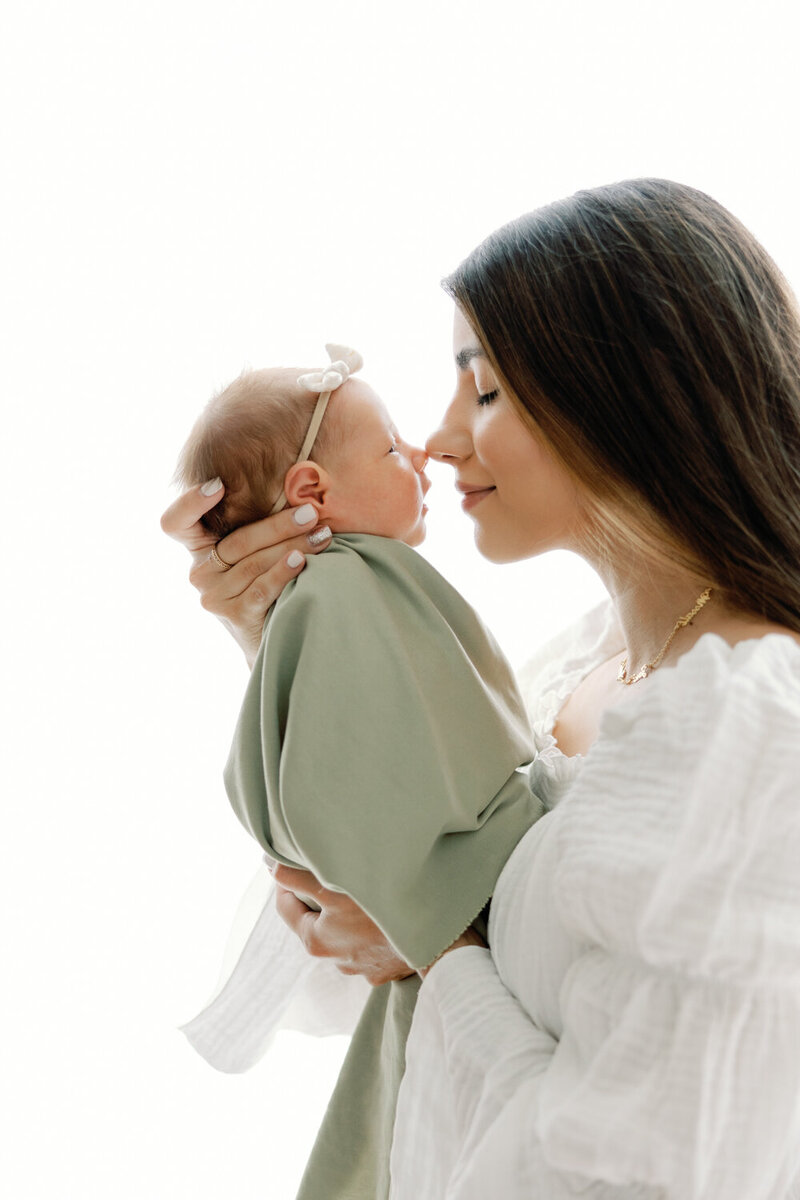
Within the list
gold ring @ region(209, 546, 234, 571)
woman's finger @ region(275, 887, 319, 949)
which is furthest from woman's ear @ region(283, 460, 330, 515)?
woman's finger @ region(275, 887, 319, 949)

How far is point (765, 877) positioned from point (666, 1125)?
223 mm

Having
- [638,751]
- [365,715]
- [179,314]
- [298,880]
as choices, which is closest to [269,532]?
[365,715]

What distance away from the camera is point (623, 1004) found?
2.97 ft

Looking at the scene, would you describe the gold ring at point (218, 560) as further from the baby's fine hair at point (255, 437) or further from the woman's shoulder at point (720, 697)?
the woman's shoulder at point (720, 697)

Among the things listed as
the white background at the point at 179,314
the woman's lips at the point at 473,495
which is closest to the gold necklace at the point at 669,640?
the woman's lips at the point at 473,495

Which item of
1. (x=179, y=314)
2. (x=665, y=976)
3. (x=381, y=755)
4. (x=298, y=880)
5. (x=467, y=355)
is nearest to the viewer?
(x=665, y=976)

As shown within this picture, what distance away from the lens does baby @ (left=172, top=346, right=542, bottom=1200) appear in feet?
3.50

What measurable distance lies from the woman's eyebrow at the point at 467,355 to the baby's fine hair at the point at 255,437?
0.19m

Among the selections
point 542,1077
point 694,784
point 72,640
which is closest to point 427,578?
point 694,784

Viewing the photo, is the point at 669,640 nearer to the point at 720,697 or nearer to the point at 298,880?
the point at 720,697

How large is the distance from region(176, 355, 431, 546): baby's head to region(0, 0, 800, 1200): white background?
703mm

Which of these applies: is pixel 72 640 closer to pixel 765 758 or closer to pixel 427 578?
pixel 427 578

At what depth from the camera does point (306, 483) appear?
49.4 inches

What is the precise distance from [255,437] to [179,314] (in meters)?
0.84
